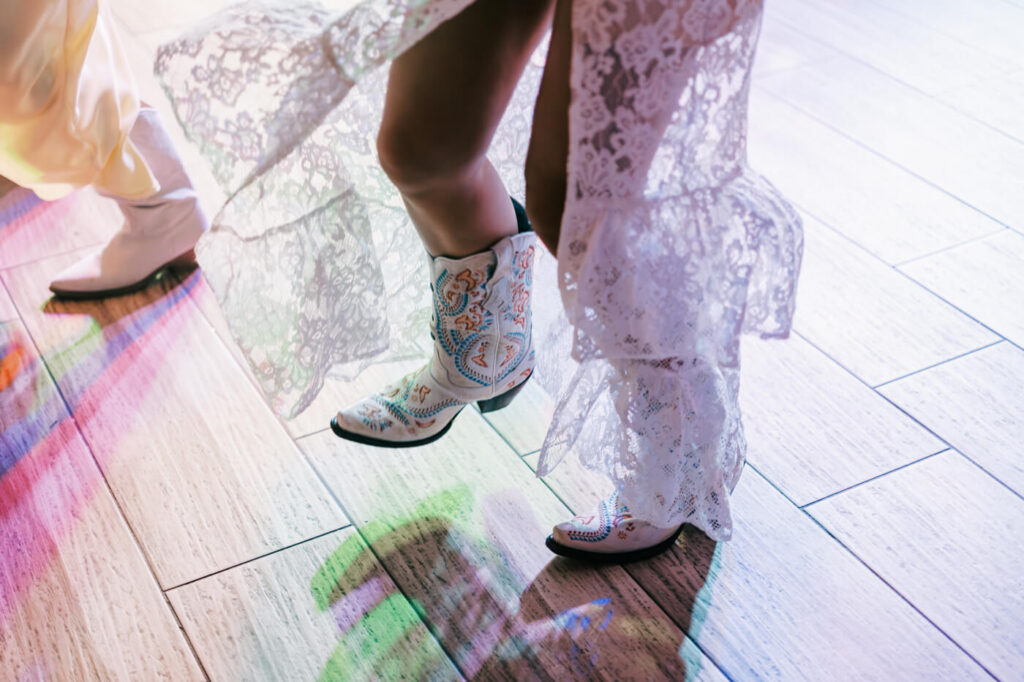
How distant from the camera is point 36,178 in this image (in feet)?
4.33

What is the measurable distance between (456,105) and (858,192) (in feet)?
3.74

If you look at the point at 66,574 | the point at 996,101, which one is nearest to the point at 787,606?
the point at 66,574

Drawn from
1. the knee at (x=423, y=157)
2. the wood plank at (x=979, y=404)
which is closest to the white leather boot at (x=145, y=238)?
the knee at (x=423, y=157)

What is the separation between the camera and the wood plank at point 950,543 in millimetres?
1011

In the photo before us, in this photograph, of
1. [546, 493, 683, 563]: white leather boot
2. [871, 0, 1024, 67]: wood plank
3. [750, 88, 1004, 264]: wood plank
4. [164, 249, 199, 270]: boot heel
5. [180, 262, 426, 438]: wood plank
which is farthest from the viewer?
[871, 0, 1024, 67]: wood plank

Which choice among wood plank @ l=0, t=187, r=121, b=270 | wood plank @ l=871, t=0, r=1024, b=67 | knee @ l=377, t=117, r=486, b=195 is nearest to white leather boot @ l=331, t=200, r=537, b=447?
knee @ l=377, t=117, r=486, b=195

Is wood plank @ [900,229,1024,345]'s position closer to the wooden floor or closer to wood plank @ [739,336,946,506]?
the wooden floor

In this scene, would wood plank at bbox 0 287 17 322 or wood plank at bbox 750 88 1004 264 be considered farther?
wood plank at bbox 750 88 1004 264

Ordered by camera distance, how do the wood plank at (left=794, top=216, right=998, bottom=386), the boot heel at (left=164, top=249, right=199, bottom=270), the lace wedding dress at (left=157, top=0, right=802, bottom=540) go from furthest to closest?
the boot heel at (left=164, top=249, right=199, bottom=270)
the wood plank at (left=794, top=216, right=998, bottom=386)
the lace wedding dress at (left=157, top=0, right=802, bottom=540)

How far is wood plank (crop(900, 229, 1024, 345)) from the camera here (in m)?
1.48

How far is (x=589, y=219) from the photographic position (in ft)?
2.62

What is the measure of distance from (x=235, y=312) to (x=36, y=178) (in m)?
0.49

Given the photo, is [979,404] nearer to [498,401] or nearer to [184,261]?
[498,401]

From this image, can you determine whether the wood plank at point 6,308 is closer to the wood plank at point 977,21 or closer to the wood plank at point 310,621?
the wood plank at point 310,621
